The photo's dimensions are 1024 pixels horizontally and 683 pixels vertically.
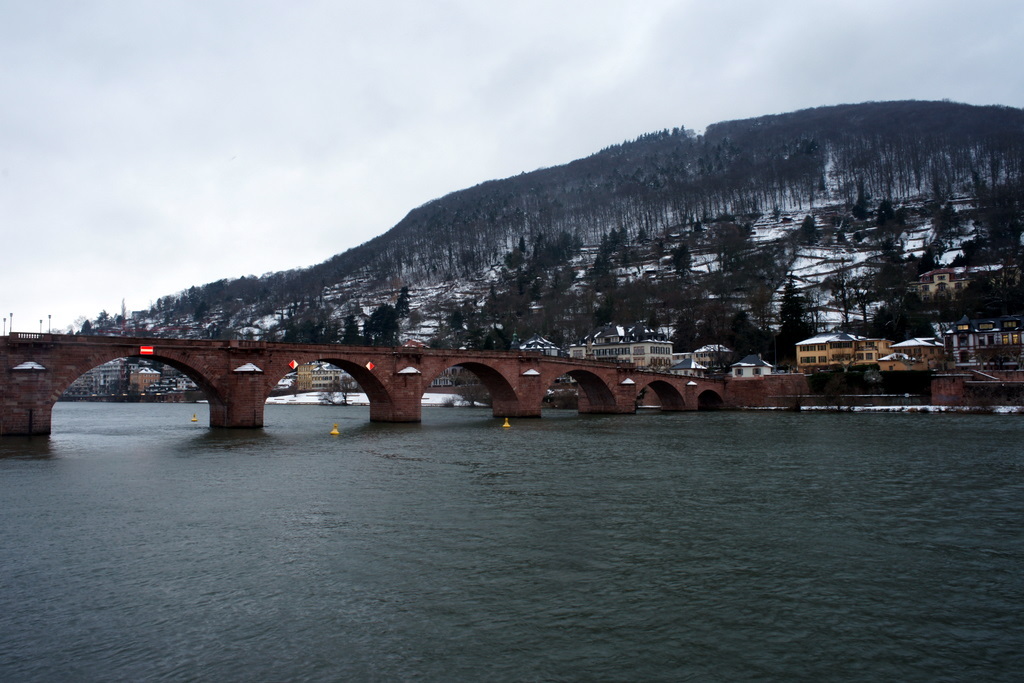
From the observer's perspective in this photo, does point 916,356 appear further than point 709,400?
No

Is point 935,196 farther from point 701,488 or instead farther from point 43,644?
point 43,644

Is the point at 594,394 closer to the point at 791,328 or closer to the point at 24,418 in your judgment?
the point at 791,328

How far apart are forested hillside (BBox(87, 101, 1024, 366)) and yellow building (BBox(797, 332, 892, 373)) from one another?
571 centimetres

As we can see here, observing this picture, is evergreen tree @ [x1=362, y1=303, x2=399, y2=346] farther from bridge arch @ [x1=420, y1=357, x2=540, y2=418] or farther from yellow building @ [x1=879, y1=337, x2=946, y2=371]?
yellow building @ [x1=879, y1=337, x2=946, y2=371]

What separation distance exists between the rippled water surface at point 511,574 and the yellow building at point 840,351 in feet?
163

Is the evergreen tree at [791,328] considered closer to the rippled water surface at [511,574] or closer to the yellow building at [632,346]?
the yellow building at [632,346]

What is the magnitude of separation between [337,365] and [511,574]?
105ft

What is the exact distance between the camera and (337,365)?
40.1 meters

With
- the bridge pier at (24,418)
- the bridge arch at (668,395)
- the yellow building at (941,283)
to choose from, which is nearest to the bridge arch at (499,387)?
the bridge arch at (668,395)

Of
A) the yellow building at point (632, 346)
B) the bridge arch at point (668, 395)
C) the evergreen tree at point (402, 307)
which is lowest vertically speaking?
the bridge arch at point (668, 395)

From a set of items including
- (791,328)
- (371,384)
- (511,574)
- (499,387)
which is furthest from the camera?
(791,328)

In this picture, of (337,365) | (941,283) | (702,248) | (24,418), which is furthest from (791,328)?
(24,418)

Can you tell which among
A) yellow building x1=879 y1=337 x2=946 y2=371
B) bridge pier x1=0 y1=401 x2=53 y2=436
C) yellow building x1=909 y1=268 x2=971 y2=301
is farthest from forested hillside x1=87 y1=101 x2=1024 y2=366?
bridge pier x1=0 y1=401 x2=53 y2=436

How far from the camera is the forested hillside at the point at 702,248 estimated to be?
299ft
